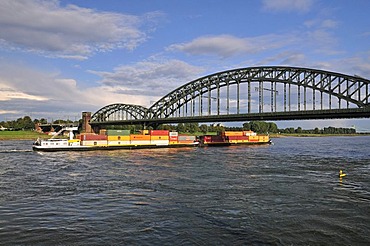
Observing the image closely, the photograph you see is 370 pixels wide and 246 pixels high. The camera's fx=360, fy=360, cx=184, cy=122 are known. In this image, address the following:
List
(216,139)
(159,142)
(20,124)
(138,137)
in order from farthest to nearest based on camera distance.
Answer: (20,124), (216,139), (159,142), (138,137)

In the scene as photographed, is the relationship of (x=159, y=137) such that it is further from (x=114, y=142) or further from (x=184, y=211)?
(x=184, y=211)

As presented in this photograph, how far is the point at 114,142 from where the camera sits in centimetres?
7062

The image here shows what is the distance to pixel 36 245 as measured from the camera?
40.4 ft

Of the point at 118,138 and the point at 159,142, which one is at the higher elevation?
the point at 118,138

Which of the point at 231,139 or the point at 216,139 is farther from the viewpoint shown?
the point at 231,139

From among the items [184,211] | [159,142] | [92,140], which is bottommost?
[184,211]

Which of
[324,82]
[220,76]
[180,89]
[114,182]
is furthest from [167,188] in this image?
[180,89]

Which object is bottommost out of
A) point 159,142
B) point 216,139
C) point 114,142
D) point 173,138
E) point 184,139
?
point 159,142

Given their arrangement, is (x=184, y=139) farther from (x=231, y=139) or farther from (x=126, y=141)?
(x=231, y=139)

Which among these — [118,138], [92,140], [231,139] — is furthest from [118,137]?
[231,139]

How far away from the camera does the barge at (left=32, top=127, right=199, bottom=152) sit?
64000 millimetres

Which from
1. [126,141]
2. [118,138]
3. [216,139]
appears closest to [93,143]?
[118,138]

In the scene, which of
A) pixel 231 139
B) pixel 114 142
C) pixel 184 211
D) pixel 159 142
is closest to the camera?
pixel 184 211

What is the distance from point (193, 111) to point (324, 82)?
118 feet
